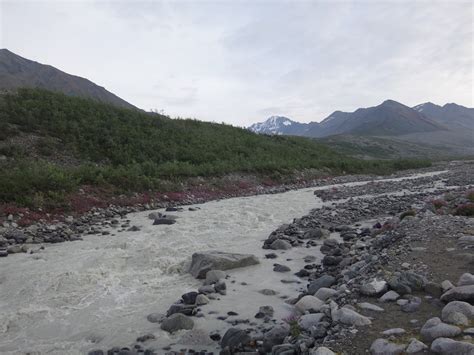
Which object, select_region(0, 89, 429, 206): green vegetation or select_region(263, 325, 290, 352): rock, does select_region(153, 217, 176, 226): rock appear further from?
select_region(263, 325, 290, 352): rock

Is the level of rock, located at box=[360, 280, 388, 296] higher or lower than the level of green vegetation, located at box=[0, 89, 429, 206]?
lower

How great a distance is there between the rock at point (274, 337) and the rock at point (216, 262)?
4459 millimetres

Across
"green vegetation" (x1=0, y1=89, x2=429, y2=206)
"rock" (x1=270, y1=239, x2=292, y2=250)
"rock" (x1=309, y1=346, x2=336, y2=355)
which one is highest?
"green vegetation" (x1=0, y1=89, x2=429, y2=206)

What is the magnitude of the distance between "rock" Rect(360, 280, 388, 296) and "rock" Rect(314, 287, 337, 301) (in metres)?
0.70

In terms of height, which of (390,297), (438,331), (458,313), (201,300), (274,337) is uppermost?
(458,313)

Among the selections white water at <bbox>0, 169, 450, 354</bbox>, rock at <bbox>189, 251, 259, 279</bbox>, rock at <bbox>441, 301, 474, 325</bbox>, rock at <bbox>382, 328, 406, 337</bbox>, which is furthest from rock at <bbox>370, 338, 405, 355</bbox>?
rock at <bbox>189, 251, 259, 279</bbox>

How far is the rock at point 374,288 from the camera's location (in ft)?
25.3

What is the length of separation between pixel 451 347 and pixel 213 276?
6.87 m

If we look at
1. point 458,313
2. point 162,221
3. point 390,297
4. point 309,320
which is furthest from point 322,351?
point 162,221

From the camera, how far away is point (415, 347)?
17.1 feet

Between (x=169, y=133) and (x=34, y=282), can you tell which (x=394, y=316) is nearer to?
(x=34, y=282)

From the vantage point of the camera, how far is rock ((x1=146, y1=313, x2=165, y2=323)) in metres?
8.45

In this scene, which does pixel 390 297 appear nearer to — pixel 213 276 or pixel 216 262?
pixel 213 276

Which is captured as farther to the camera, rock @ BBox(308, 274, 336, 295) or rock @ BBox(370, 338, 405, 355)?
rock @ BBox(308, 274, 336, 295)
